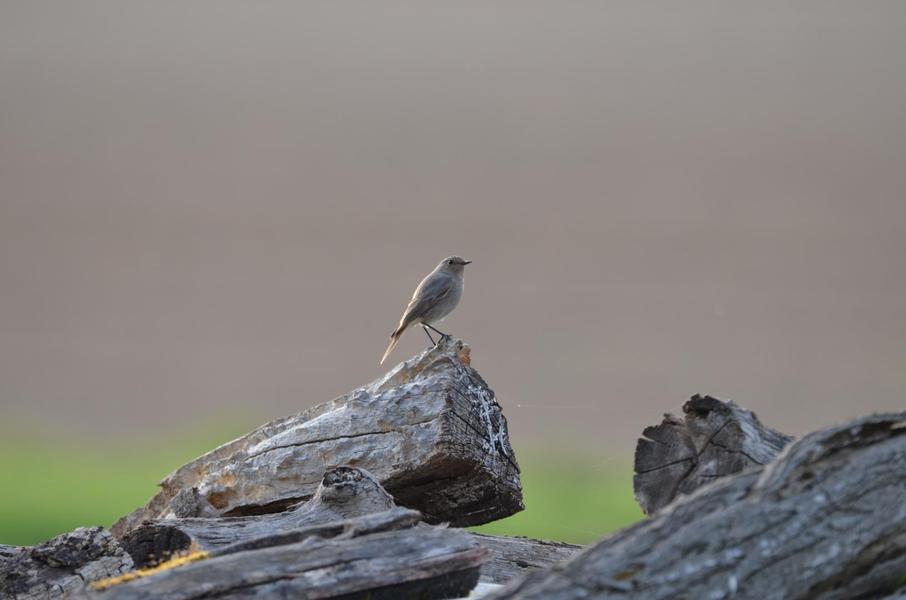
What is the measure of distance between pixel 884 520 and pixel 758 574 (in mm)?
640

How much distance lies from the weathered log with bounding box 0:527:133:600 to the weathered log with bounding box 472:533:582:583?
74.0 inches

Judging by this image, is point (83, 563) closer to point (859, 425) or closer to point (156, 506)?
point (156, 506)

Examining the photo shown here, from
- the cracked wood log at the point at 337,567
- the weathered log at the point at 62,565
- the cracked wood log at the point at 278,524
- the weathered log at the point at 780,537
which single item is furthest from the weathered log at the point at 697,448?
the weathered log at the point at 62,565

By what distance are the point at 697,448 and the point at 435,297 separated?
14.4 ft

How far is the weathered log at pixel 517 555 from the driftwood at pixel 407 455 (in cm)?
37

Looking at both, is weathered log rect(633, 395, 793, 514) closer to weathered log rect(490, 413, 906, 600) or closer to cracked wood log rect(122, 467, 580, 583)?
cracked wood log rect(122, 467, 580, 583)

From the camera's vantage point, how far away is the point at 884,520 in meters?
3.98

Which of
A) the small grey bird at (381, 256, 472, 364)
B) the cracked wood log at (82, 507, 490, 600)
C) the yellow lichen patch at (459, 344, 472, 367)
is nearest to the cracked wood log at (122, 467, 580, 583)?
the cracked wood log at (82, 507, 490, 600)

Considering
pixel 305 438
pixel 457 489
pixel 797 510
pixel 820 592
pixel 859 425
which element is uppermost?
pixel 305 438

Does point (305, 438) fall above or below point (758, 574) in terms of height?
above

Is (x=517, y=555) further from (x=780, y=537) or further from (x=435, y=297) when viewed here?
(x=435, y=297)

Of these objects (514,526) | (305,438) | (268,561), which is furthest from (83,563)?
(514,526)

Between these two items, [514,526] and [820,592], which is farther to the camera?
[514,526]

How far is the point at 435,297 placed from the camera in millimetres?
9531
